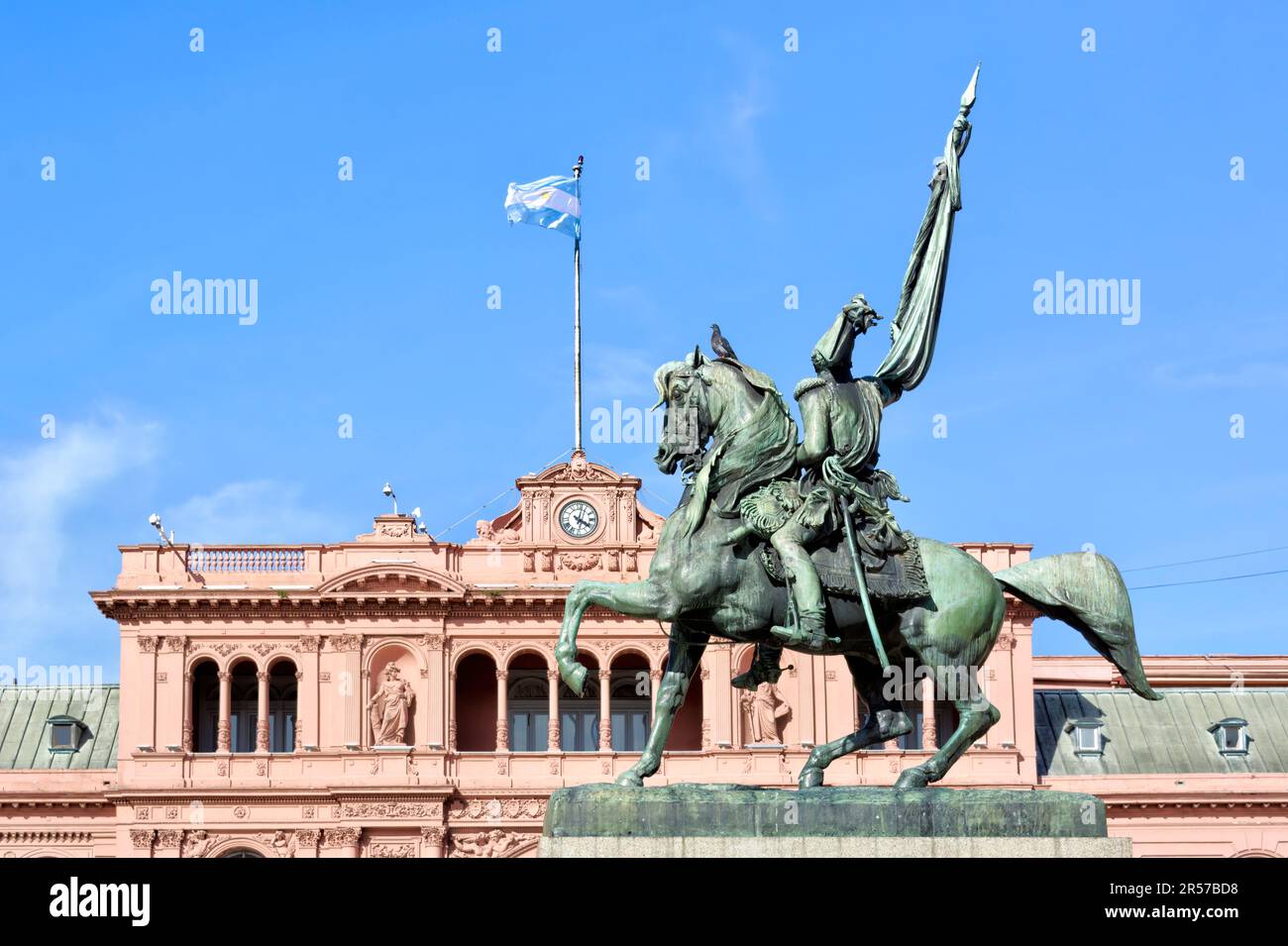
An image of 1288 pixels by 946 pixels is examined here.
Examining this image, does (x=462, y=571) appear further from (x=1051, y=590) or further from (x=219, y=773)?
(x=1051, y=590)

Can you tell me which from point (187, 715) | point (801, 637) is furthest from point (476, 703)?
point (801, 637)

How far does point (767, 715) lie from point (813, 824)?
5187cm

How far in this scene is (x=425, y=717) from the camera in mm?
71188

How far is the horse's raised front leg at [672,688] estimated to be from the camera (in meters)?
20.0

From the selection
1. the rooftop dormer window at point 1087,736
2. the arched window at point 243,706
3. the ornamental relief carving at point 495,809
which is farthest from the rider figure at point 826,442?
the rooftop dormer window at point 1087,736

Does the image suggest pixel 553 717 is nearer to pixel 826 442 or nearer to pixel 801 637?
pixel 826 442

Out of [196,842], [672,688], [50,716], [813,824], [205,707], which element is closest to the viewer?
[813,824]

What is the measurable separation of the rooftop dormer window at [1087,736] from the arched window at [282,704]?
2441cm

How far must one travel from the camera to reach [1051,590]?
20672mm

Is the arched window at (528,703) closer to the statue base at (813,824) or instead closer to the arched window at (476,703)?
the arched window at (476,703)

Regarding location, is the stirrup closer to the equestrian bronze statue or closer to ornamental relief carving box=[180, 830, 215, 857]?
the equestrian bronze statue
